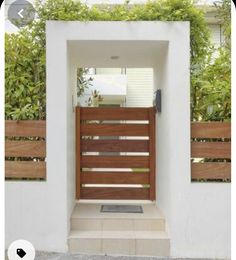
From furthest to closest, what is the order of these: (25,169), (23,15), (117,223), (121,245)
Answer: (23,15) < (117,223) < (25,169) < (121,245)

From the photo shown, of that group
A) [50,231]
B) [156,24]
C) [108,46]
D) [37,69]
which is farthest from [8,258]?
[156,24]

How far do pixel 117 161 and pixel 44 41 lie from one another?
2.30 metres

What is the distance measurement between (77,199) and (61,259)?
1638 mm

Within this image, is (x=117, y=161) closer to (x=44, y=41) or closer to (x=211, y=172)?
(x=211, y=172)

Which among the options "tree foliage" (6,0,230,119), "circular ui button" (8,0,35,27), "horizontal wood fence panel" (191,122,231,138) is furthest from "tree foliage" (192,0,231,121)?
"circular ui button" (8,0,35,27)

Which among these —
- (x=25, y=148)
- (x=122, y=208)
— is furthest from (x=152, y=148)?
(x=25, y=148)

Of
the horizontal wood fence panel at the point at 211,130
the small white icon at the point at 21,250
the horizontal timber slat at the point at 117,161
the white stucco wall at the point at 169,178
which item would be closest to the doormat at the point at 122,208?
the horizontal timber slat at the point at 117,161

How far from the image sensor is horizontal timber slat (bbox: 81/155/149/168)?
584cm

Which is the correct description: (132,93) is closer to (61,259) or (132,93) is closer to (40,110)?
(40,110)

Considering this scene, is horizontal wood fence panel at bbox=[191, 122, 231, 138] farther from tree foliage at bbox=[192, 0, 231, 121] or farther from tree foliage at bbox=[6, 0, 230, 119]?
tree foliage at bbox=[6, 0, 230, 119]

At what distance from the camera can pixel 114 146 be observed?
5.91 m

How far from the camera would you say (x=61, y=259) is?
14.1 ft

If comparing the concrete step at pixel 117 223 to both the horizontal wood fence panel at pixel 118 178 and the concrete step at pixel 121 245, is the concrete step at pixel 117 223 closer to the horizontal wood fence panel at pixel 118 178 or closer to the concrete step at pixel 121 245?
the concrete step at pixel 121 245

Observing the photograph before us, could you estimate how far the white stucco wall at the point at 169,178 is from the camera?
4.48 m
